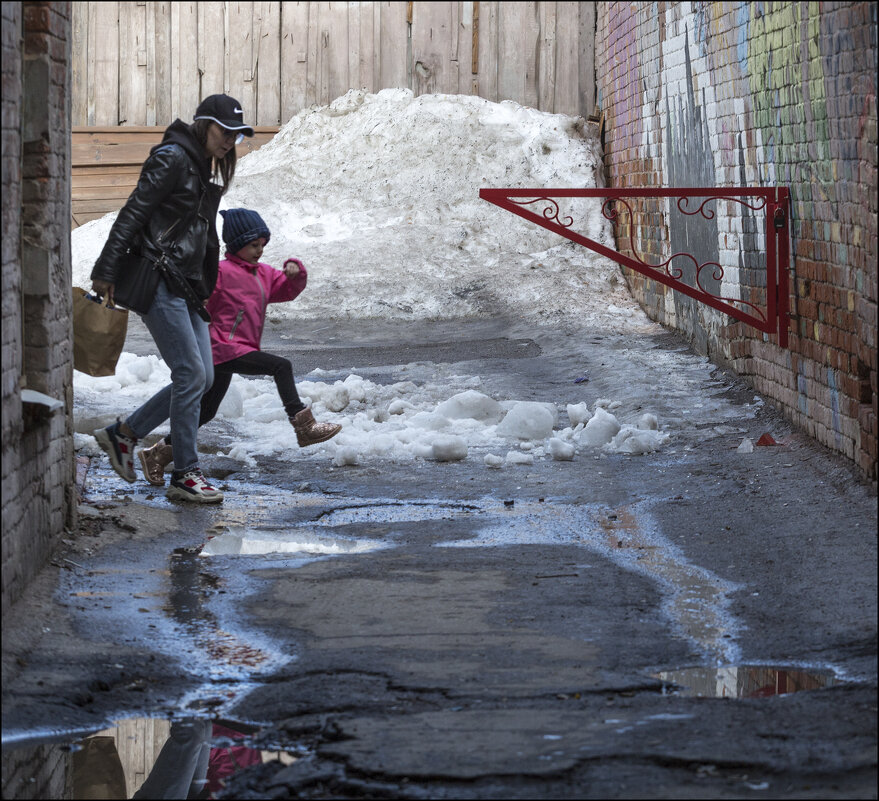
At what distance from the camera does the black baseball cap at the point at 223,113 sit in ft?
18.4

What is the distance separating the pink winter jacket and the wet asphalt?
2.43 feet

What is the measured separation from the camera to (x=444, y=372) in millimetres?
9586

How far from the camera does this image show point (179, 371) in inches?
228

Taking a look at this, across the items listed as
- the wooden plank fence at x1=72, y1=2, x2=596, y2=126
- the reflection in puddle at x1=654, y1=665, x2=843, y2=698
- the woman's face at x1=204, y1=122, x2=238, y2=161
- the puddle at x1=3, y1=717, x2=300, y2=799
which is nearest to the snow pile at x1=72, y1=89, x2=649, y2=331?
the wooden plank fence at x1=72, y1=2, x2=596, y2=126

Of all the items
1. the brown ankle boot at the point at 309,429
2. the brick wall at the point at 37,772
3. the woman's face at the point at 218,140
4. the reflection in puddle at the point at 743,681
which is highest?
the woman's face at the point at 218,140

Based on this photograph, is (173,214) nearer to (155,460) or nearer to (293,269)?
(293,269)

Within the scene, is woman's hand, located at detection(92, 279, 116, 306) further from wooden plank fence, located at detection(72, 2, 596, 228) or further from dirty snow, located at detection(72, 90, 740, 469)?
wooden plank fence, located at detection(72, 2, 596, 228)

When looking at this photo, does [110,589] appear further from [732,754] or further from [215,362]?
[732,754]

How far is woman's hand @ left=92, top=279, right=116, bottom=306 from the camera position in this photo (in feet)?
18.0

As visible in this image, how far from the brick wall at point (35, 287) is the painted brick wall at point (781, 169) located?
135 inches

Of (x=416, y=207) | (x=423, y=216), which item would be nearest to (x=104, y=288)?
(x=423, y=216)

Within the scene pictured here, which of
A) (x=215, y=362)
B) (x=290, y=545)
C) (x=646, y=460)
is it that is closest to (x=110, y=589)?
(x=290, y=545)

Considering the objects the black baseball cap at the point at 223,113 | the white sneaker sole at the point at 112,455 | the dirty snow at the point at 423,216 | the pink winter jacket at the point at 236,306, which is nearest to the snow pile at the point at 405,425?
the pink winter jacket at the point at 236,306

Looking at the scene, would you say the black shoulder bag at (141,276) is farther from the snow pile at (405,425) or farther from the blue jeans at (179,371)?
the snow pile at (405,425)
